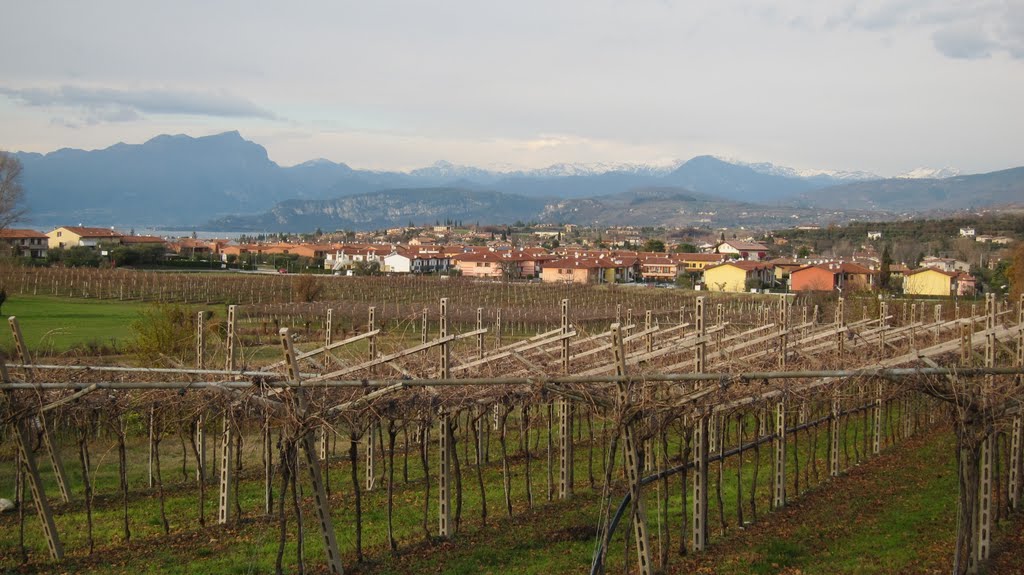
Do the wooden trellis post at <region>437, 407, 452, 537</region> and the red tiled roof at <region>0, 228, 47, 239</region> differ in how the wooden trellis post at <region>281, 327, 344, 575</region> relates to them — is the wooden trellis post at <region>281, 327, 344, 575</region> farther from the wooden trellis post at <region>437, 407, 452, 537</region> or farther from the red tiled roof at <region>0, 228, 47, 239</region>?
the red tiled roof at <region>0, 228, 47, 239</region>

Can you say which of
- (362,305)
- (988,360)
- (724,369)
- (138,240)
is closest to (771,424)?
(724,369)

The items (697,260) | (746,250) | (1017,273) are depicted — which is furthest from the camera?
(746,250)

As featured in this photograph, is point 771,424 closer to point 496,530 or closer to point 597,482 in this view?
point 597,482

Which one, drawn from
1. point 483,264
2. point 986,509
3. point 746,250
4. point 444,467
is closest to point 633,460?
point 444,467

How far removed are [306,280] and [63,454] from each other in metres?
41.0

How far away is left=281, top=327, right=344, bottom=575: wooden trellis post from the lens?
30.3ft

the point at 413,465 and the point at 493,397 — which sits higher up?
the point at 493,397

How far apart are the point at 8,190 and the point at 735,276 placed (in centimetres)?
6690

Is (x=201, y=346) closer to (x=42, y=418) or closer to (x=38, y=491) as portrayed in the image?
(x=38, y=491)

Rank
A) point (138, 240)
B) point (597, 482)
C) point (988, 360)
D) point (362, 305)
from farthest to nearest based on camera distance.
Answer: point (138, 240) < point (362, 305) < point (597, 482) < point (988, 360)

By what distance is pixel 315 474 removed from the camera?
9641 millimetres

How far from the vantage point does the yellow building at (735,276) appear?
81.3 meters

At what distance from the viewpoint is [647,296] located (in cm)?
6962

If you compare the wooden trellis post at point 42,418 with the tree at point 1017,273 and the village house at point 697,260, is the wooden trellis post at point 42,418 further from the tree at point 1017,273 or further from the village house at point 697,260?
the village house at point 697,260
